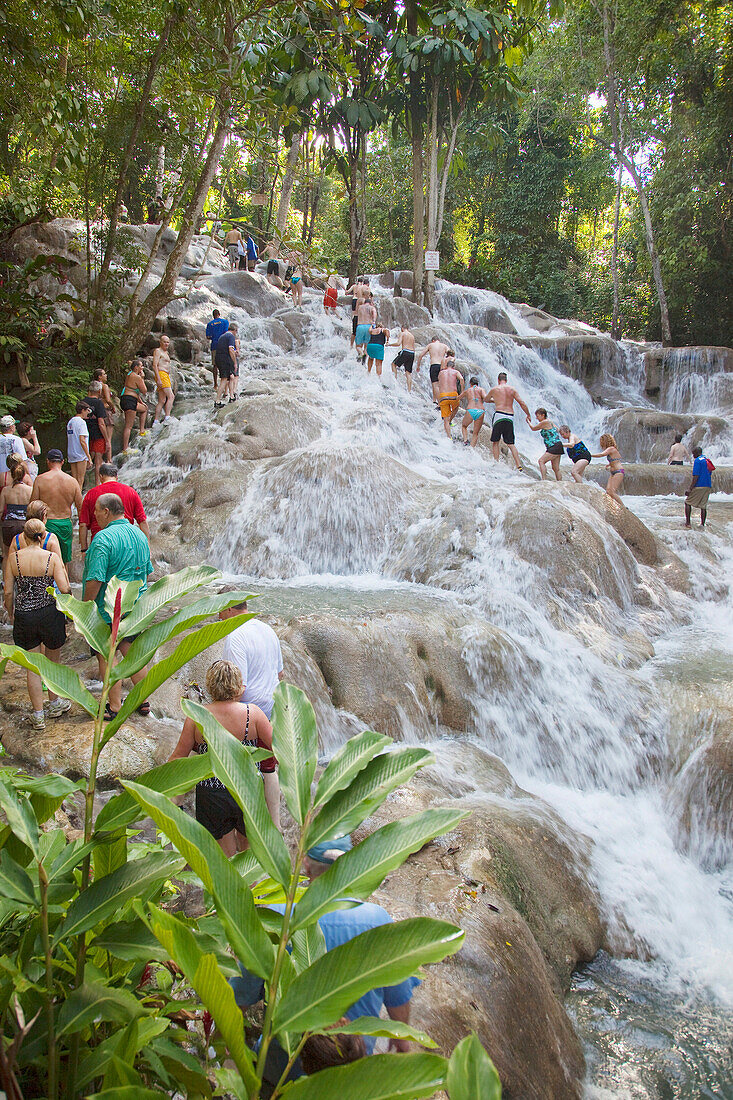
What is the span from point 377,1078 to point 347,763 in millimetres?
396

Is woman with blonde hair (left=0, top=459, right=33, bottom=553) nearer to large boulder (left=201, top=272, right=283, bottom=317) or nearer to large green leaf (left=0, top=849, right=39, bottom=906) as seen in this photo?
large green leaf (left=0, top=849, right=39, bottom=906)

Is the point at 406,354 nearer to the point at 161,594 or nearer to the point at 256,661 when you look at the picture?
the point at 256,661

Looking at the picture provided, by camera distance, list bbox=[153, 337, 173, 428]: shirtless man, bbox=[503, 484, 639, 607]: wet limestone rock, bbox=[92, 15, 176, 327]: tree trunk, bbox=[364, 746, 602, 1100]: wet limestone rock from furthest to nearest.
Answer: bbox=[153, 337, 173, 428]: shirtless man, bbox=[92, 15, 176, 327]: tree trunk, bbox=[503, 484, 639, 607]: wet limestone rock, bbox=[364, 746, 602, 1100]: wet limestone rock

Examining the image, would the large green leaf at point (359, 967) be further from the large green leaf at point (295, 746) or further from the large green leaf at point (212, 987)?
the large green leaf at point (295, 746)

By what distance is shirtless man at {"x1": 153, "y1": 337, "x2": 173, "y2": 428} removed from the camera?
520 inches

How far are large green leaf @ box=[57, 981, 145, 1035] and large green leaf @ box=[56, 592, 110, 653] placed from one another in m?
0.52

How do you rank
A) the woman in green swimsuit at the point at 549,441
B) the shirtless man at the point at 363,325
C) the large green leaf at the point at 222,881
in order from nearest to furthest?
the large green leaf at the point at 222,881
the woman in green swimsuit at the point at 549,441
the shirtless man at the point at 363,325

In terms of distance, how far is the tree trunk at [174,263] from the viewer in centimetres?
1207

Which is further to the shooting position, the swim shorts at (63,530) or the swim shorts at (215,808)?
the swim shorts at (63,530)

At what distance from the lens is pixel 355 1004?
1997mm

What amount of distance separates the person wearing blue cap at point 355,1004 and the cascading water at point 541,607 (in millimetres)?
2121

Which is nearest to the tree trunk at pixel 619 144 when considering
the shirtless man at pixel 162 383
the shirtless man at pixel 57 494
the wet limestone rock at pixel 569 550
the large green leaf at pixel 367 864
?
the shirtless man at pixel 162 383

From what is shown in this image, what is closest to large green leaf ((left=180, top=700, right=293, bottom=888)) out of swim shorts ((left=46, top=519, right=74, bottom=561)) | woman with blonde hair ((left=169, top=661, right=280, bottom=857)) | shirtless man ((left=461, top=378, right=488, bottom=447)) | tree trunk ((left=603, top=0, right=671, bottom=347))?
woman with blonde hair ((left=169, top=661, right=280, bottom=857))

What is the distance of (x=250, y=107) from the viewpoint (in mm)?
11820
